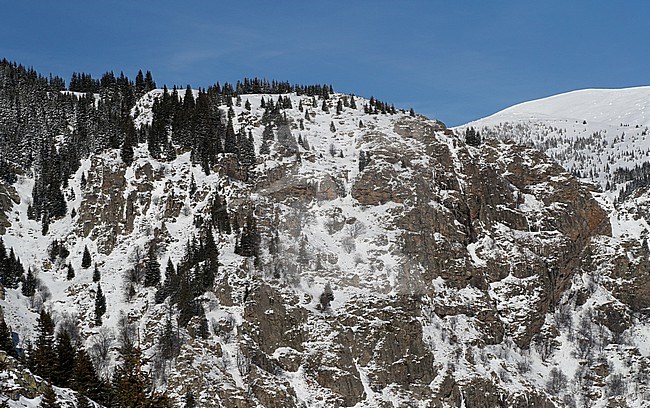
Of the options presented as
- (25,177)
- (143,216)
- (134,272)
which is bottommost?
(134,272)

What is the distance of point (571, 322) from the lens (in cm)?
17462

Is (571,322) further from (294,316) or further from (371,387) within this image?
(294,316)

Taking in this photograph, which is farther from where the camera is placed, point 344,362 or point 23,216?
point 23,216

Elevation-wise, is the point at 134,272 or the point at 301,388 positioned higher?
the point at 134,272

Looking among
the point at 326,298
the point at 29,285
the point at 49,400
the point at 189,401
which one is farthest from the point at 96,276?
the point at 49,400

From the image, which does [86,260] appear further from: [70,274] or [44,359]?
[44,359]

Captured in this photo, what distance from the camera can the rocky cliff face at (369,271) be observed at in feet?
465

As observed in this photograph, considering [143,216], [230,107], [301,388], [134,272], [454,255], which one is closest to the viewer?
[301,388]

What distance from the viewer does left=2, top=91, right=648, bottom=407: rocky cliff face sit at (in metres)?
142

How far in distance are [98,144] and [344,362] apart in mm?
75887

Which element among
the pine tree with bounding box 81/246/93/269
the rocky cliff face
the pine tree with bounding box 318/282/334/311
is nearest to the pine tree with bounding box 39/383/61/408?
the rocky cliff face

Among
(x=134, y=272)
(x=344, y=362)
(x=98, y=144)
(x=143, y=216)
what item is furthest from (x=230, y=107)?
(x=344, y=362)

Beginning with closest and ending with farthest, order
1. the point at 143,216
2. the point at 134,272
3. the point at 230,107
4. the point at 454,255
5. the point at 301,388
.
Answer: the point at 301,388
the point at 134,272
the point at 143,216
the point at 454,255
the point at 230,107

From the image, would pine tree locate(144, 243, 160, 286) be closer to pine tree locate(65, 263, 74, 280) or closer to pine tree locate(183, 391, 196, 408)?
pine tree locate(65, 263, 74, 280)
